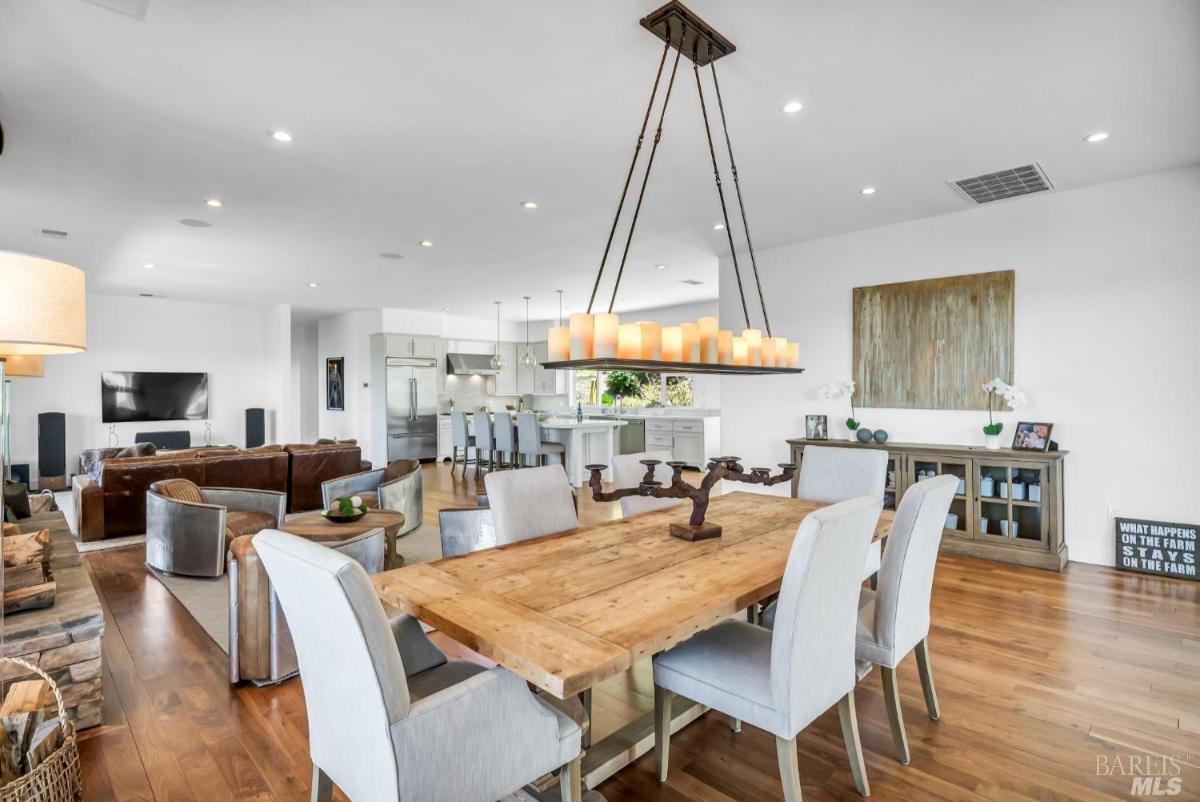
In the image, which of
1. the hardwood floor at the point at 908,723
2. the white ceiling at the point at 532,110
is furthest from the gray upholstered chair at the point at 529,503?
the white ceiling at the point at 532,110

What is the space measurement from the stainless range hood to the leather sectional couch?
445cm

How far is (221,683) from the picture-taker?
2.58 metres

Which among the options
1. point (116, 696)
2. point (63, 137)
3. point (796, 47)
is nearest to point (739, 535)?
point (796, 47)

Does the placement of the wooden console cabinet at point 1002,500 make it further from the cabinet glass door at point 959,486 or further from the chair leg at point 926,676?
the chair leg at point 926,676

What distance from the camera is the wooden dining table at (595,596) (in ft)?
4.34

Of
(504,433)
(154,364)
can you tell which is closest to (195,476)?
(504,433)

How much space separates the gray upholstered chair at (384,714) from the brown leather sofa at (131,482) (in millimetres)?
4449

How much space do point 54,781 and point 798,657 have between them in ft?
5.96

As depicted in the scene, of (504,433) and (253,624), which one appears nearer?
(253,624)

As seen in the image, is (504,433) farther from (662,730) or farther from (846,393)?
(662,730)

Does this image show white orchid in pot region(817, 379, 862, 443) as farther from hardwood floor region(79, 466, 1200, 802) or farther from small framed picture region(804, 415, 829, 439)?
hardwood floor region(79, 466, 1200, 802)

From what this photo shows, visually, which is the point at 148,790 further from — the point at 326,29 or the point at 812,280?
the point at 812,280

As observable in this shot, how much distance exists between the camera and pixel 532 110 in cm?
292

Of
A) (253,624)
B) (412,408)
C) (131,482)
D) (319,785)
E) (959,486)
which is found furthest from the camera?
(412,408)
